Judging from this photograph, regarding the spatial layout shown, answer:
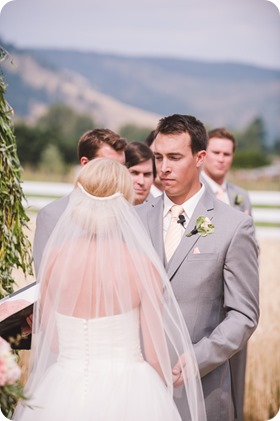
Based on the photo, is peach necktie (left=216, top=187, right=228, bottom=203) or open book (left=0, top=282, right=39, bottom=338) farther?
peach necktie (left=216, top=187, right=228, bottom=203)

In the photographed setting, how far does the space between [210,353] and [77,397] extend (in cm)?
70

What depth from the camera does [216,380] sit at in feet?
12.1

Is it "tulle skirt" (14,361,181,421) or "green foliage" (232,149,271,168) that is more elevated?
"tulle skirt" (14,361,181,421)

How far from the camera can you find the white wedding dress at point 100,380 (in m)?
3.20

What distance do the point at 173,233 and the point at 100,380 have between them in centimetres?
93

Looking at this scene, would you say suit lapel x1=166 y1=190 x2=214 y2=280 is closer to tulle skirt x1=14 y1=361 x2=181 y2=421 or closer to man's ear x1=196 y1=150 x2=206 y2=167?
man's ear x1=196 y1=150 x2=206 y2=167

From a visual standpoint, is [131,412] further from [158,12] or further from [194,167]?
[158,12]

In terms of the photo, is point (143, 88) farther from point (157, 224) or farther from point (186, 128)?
point (157, 224)

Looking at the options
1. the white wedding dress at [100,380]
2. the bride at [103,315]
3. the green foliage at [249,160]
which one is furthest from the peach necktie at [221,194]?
the green foliage at [249,160]

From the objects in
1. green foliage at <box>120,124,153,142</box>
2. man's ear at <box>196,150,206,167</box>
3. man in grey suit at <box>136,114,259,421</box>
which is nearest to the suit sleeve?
man in grey suit at <box>136,114,259,421</box>

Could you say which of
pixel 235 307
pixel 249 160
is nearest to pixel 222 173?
pixel 235 307

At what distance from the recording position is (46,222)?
14.0ft

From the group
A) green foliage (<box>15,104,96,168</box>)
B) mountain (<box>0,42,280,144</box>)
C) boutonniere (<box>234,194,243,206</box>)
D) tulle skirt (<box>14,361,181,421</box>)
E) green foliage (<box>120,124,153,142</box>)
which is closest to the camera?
tulle skirt (<box>14,361,181,421</box>)

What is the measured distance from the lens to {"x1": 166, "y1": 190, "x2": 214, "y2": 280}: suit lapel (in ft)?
11.8
